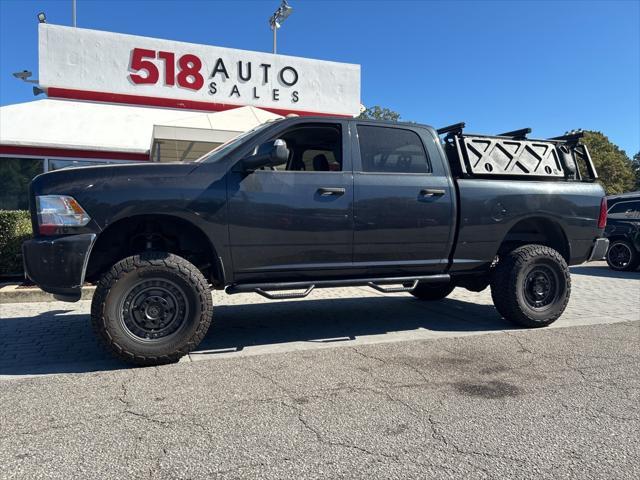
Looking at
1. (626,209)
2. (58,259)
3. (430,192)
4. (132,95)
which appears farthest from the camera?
(132,95)

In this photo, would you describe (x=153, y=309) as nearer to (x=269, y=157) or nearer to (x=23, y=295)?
(x=269, y=157)

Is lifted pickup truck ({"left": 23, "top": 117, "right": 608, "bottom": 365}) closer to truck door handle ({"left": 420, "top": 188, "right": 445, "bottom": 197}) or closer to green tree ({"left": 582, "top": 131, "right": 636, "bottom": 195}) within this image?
truck door handle ({"left": 420, "top": 188, "right": 445, "bottom": 197})

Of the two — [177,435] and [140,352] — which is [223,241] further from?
[177,435]

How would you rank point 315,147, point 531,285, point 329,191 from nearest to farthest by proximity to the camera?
point 329,191 → point 315,147 → point 531,285

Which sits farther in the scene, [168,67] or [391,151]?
[168,67]

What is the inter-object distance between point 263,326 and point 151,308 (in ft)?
5.77

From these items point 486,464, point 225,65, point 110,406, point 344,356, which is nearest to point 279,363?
point 344,356

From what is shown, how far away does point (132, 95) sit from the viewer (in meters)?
15.2

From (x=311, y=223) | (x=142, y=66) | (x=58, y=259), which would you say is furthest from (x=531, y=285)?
(x=142, y=66)

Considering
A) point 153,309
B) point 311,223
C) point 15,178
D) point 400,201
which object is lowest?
point 153,309

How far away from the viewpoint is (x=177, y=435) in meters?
2.76

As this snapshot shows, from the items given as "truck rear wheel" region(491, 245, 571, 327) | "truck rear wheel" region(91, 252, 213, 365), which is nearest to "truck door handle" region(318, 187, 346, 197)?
"truck rear wheel" region(91, 252, 213, 365)

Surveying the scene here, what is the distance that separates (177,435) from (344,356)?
1878 millimetres

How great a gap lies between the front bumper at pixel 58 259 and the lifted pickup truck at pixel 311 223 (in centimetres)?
1
